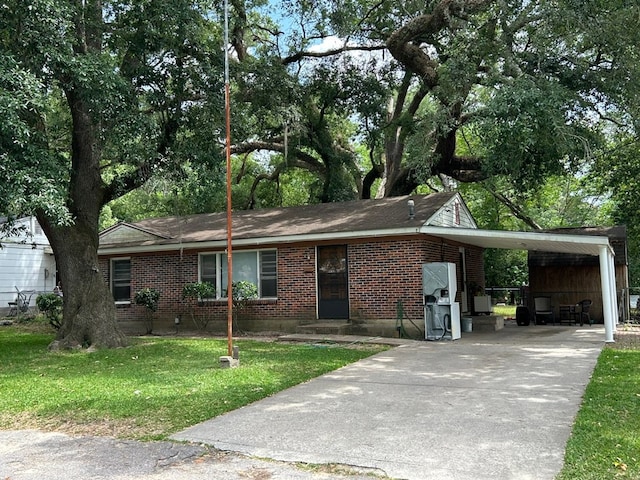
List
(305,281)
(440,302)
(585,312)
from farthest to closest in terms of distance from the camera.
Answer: (585,312) → (305,281) → (440,302)

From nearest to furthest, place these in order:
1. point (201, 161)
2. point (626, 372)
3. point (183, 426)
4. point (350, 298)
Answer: point (183, 426) < point (626, 372) < point (201, 161) < point (350, 298)

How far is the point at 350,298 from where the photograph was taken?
14172 millimetres

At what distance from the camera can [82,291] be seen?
12.3 metres

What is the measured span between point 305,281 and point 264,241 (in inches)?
60.2

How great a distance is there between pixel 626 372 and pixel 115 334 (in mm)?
9940

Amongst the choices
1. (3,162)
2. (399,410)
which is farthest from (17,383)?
(399,410)

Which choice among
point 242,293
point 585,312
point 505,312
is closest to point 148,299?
point 242,293

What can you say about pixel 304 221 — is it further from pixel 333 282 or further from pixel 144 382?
pixel 144 382

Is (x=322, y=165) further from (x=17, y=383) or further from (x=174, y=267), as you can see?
(x=17, y=383)

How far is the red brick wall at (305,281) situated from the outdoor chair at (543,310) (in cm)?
251

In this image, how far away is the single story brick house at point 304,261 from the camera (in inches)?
537

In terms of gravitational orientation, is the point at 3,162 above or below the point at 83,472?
above

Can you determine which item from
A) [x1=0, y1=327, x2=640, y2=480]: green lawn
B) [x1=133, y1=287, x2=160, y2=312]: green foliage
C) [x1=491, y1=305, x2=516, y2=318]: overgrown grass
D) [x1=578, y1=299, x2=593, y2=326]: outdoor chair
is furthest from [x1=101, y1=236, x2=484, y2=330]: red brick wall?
[x1=491, y1=305, x2=516, y2=318]: overgrown grass

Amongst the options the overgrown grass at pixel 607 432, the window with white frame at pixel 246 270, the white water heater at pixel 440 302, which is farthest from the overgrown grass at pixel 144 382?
the overgrown grass at pixel 607 432
